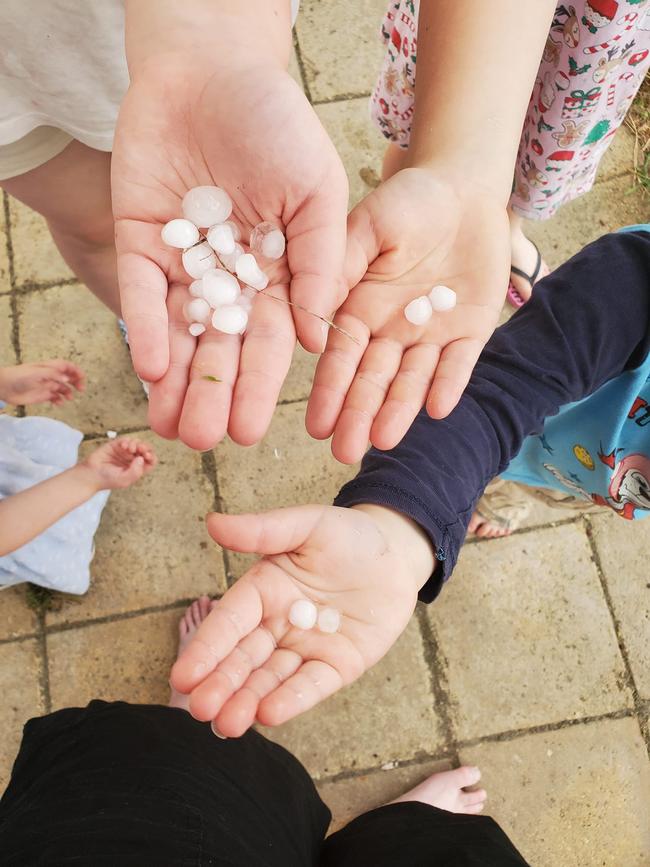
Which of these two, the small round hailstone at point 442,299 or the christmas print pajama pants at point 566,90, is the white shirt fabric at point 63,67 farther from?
the small round hailstone at point 442,299

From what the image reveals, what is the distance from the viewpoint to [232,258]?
110cm

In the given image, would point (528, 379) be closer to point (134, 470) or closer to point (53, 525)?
point (134, 470)

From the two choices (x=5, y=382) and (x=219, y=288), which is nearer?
(x=219, y=288)

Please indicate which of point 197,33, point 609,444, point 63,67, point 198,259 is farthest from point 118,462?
point 609,444

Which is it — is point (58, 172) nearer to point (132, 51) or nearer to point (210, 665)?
point (132, 51)

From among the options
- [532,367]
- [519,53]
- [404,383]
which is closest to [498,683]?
[532,367]

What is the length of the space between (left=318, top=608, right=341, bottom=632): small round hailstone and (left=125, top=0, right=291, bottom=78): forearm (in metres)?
0.82

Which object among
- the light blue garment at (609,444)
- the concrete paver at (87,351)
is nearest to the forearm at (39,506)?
the concrete paver at (87,351)

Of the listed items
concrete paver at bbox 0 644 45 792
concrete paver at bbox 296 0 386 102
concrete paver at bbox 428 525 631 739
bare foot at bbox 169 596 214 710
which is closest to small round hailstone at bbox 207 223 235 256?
bare foot at bbox 169 596 214 710

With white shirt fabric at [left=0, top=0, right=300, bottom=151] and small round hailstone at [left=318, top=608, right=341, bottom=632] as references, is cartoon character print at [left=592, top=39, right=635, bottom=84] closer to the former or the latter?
white shirt fabric at [left=0, top=0, right=300, bottom=151]

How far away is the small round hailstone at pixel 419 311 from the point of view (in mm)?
1104

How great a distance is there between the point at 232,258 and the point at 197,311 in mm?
126

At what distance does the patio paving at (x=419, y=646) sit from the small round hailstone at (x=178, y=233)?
96 centimetres

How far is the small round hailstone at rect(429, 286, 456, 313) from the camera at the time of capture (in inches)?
43.8
